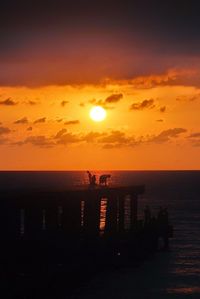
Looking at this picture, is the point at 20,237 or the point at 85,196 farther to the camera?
the point at 85,196

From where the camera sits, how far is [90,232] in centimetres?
4228

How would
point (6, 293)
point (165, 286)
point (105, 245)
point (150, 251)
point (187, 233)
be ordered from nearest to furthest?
point (6, 293), point (165, 286), point (105, 245), point (150, 251), point (187, 233)

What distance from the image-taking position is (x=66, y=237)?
39.3 metres

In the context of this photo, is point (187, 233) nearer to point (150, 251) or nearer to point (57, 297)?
point (150, 251)

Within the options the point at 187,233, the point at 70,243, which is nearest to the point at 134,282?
the point at 70,243

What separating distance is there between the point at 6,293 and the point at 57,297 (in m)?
4.43

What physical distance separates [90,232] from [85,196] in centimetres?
239

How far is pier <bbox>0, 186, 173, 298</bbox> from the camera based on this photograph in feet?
113

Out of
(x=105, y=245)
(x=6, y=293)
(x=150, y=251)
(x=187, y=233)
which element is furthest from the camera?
(x=187, y=233)

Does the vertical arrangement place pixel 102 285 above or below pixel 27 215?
below

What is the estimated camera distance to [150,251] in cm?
4794

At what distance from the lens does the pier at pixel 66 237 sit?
3453cm

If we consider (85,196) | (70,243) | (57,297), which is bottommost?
(57,297)

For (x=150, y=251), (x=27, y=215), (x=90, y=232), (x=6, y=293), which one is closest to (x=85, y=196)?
(x=90, y=232)
